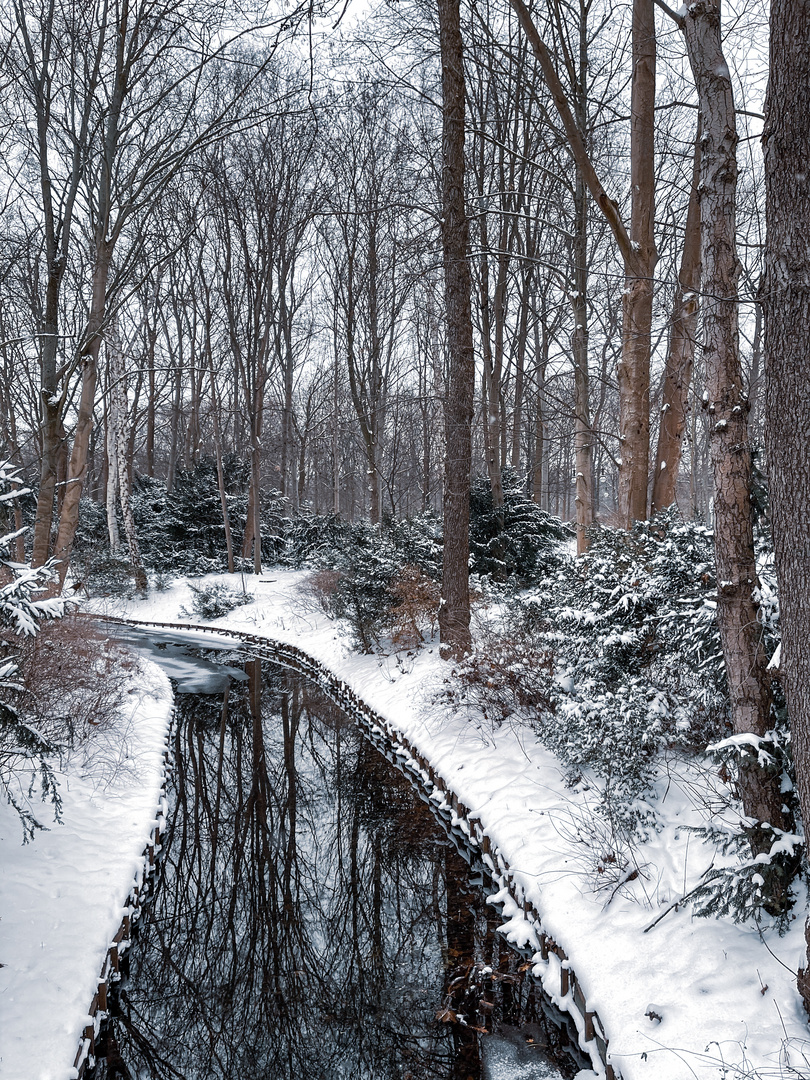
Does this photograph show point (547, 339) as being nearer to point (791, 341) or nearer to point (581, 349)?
point (581, 349)

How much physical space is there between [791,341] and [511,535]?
36.2ft

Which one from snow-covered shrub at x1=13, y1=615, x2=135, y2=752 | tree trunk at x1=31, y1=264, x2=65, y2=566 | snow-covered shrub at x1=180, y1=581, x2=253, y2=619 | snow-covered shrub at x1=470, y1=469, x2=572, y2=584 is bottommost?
snow-covered shrub at x1=180, y1=581, x2=253, y2=619

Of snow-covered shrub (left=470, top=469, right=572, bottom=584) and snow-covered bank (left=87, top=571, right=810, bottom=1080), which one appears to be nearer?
snow-covered bank (left=87, top=571, right=810, bottom=1080)

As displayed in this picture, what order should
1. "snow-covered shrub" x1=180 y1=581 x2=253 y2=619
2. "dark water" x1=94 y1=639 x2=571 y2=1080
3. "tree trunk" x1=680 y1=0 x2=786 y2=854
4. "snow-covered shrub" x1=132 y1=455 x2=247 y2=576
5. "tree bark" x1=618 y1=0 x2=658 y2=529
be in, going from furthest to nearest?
"snow-covered shrub" x1=132 y1=455 x2=247 y2=576
"snow-covered shrub" x1=180 y1=581 x2=253 y2=619
"tree bark" x1=618 y1=0 x2=658 y2=529
"dark water" x1=94 y1=639 x2=571 y2=1080
"tree trunk" x1=680 y1=0 x2=786 y2=854

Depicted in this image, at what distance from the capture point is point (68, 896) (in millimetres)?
4594

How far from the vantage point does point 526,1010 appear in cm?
404

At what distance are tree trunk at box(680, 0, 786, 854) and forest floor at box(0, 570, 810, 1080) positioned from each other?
29.6 inches

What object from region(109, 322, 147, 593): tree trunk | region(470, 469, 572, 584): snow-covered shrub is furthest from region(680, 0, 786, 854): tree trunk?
region(109, 322, 147, 593): tree trunk

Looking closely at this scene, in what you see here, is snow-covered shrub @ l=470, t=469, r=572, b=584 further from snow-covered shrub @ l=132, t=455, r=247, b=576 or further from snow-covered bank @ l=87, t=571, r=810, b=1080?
snow-covered shrub @ l=132, t=455, r=247, b=576

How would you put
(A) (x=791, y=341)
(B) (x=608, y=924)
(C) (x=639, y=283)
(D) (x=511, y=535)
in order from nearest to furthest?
(A) (x=791, y=341) < (B) (x=608, y=924) < (C) (x=639, y=283) < (D) (x=511, y=535)

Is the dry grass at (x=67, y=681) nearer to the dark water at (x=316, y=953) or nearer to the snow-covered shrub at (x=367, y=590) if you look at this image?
the dark water at (x=316, y=953)

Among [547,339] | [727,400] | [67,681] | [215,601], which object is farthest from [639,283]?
[215,601]

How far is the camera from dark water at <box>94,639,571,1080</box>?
3.77m

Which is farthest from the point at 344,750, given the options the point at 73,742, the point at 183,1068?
the point at 183,1068
